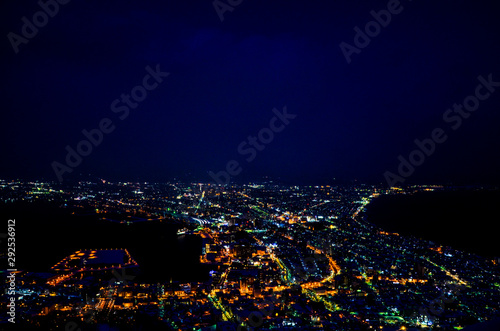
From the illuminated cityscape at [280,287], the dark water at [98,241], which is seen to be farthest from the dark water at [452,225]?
the dark water at [98,241]

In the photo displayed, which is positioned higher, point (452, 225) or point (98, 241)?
point (98, 241)

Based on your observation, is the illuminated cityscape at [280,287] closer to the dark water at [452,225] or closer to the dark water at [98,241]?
the dark water at [98,241]

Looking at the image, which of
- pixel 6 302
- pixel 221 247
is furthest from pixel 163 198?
pixel 6 302

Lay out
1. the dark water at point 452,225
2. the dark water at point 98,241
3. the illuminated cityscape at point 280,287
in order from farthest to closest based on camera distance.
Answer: the dark water at point 452,225 → the dark water at point 98,241 → the illuminated cityscape at point 280,287

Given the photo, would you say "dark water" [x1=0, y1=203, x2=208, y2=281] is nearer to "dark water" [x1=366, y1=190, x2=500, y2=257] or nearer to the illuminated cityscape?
the illuminated cityscape

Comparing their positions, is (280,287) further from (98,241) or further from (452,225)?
(452,225)

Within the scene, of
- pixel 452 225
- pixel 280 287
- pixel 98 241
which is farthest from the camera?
pixel 452 225

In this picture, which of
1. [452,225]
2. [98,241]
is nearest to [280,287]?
[98,241]

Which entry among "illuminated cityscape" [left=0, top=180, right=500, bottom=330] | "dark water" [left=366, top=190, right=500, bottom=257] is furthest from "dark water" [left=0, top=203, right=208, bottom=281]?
"dark water" [left=366, top=190, right=500, bottom=257]
